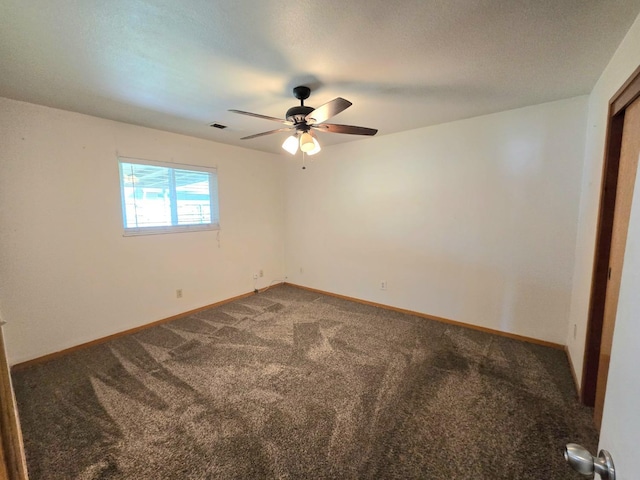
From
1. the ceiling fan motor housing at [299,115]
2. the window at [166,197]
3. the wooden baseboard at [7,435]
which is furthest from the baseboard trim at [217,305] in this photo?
the wooden baseboard at [7,435]

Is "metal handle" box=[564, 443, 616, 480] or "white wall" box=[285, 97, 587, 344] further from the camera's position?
"white wall" box=[285, 97, 587, 344]

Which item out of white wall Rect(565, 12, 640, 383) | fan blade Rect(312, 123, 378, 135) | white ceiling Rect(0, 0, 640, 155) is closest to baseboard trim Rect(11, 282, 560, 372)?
white wall Rect(565, 12, 640, 383)

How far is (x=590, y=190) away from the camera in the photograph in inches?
85.8

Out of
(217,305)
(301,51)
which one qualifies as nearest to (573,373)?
(301,51)

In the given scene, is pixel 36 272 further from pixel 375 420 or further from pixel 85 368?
pixel 375 420

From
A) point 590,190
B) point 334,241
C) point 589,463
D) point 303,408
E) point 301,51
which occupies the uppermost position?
point 301,51

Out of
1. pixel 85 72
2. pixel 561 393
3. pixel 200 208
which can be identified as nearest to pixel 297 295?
pixel 200 208

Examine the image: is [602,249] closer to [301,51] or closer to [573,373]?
[573,373]

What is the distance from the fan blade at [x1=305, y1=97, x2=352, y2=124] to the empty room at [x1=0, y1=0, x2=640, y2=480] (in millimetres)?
22

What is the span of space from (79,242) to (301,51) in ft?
9.25

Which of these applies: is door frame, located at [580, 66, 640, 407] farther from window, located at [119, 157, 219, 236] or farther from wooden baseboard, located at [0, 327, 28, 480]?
window, located at [119, 157, 219, 236]

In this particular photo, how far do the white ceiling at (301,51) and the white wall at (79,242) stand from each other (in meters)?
0.38

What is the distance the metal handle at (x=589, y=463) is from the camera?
57cm

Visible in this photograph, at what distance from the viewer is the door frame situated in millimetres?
1732
